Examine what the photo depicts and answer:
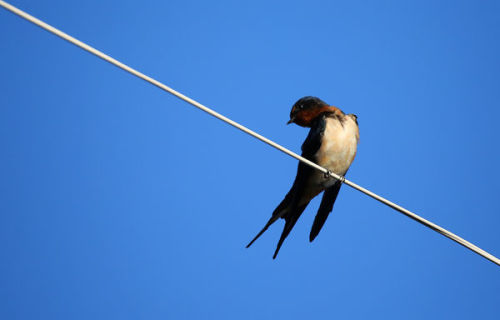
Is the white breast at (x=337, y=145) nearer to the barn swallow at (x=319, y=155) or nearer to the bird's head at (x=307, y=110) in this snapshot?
the barn swallow at (x=319, y=155)

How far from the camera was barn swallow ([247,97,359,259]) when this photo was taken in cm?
549

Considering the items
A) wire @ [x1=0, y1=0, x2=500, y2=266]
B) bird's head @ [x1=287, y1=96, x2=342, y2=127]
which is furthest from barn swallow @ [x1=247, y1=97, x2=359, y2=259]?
wire @ [x1=0, y1=0, x2=500, y2=266]

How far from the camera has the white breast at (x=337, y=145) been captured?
5.46 meters

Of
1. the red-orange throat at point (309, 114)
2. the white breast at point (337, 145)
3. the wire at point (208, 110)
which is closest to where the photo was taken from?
the wire at point (208, 110)

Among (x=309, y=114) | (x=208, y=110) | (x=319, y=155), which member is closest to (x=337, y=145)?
(x=319, y=155)

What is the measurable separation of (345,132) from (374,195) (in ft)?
7.53

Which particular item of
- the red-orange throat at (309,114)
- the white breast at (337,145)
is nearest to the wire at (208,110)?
the white breast at (337,145)

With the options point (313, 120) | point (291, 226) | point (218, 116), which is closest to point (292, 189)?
point (291, 226)

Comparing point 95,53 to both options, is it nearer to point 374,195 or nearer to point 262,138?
point 262,138

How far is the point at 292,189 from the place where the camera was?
577 cm

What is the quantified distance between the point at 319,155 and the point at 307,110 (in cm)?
61

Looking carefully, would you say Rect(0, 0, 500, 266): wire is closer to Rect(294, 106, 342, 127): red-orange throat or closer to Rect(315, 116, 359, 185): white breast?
Rect(315, 116, 359, 185): white breast

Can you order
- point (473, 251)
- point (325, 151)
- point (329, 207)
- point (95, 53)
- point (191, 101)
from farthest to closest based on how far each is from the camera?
1. point (329, 207)
2. point (325, 151)
3. point (473, 251)
4. point (191, 101)
5. point (95, 53)

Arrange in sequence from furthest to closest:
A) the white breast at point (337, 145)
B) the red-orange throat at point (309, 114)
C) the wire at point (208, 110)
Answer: the red-orange throat at point (309, 114), the white breast at point (337, 145), the wire at point (208, 110)
